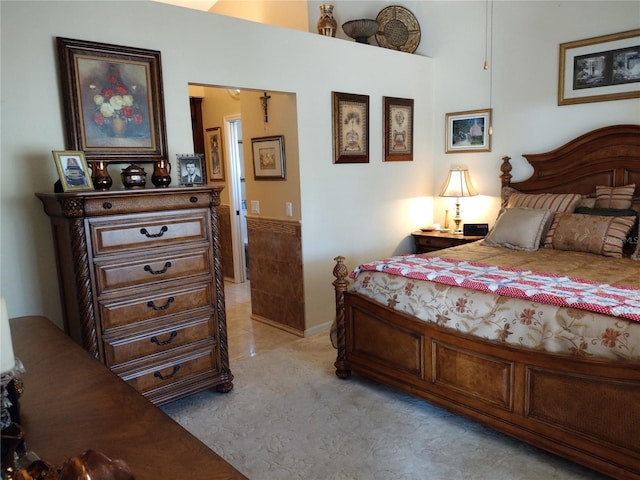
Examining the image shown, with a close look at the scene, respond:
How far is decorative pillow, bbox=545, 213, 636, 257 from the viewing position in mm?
3281

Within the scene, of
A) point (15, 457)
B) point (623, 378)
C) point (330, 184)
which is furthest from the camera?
point (330, 184)

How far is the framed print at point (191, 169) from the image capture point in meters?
3.02

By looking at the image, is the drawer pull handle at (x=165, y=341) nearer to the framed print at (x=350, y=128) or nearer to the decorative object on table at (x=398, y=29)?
the framed print at (x=350, y=128)

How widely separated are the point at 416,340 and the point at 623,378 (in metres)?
1.05

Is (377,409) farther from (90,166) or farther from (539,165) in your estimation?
(539,165)

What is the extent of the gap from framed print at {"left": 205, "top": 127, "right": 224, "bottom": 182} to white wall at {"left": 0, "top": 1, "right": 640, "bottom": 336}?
1.93 metres

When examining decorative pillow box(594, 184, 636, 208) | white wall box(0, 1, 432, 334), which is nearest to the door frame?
white wall box(0, 1, 432, 334)

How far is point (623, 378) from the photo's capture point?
1.93 m

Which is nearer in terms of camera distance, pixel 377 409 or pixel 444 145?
pixel 377 409

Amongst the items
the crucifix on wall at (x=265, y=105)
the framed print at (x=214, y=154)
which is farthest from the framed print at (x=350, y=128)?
the framed print at (x=214, y=154)

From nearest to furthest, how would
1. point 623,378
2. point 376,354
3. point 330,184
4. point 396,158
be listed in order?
point 623,378 → point 376,354 → point 330,184 → point 396,158

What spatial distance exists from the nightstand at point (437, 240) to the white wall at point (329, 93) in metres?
0.16

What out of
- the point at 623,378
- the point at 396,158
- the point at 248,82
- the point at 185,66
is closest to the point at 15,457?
the point at 623,378

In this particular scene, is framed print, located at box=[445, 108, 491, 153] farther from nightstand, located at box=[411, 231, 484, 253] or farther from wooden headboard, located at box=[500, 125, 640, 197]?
nightstand, located at box=[411, 231, 484, 253]
